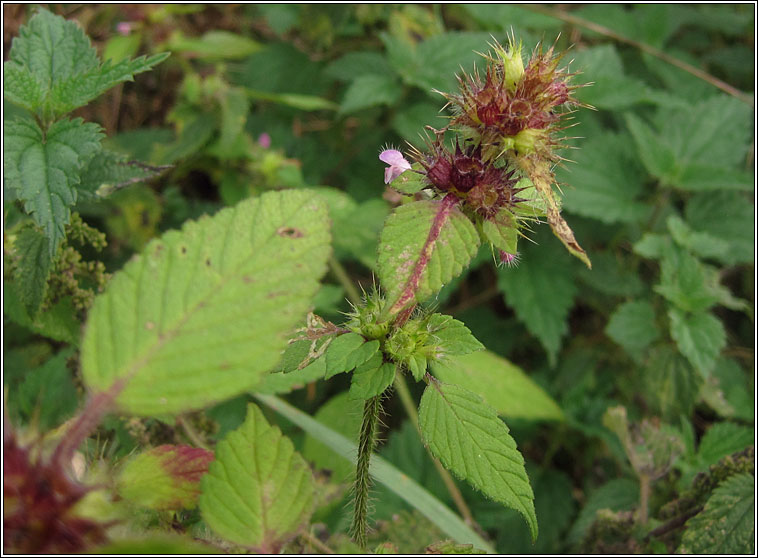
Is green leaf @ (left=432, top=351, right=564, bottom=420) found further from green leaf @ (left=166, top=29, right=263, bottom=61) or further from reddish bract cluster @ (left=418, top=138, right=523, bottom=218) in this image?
green leaf @ (left=166, top=29, right=263, bottom=61)

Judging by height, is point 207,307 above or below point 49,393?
above

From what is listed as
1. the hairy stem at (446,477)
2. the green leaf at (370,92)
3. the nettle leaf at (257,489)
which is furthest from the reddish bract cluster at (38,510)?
the green leaf at (370,92)

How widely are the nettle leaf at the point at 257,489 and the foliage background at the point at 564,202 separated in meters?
0.75

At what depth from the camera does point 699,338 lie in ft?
6.44

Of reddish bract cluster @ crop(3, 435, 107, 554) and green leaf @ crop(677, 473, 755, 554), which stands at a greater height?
reddish bract cluster @ crop(3, 435, 107, 554)

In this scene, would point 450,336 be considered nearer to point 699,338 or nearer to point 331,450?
point 331,450

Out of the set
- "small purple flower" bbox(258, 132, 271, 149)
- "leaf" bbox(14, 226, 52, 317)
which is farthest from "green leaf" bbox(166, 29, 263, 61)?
"leaf" bbox(14, 226, 52, 317)

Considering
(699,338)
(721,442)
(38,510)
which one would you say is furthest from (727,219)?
(38,510)

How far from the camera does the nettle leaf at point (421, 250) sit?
0.79 m

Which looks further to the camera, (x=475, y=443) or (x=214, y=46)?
(x=214, y=46)

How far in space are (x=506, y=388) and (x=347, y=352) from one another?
1.21m

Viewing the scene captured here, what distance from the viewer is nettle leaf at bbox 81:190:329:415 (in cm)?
63

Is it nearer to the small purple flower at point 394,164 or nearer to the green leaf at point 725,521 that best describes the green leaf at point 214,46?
the small purple flower at point 394,164

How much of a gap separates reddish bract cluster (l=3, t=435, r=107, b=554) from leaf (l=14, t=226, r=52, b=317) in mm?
716
